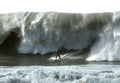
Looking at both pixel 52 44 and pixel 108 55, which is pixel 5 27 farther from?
pixel 108 55

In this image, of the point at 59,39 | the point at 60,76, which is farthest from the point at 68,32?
the point at 60,76

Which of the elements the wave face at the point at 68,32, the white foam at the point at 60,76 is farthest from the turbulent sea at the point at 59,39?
the white foam at the point at 60,76

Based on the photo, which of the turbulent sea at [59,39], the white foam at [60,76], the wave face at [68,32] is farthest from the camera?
the wave face at [68,32]

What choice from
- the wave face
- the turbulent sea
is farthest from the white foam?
the wave face

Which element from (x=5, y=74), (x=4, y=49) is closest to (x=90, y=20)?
(x=4, y=49)

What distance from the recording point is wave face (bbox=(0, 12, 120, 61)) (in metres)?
24.0

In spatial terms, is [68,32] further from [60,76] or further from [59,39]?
[60,76]

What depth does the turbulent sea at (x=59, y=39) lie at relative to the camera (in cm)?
2286

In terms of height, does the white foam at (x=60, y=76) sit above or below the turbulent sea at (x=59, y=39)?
below

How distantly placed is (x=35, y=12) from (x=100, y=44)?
380 cm

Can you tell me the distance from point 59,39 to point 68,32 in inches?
18.8

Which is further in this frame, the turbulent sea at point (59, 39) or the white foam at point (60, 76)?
the turbulent sea at point (59, 39)

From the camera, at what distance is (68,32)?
2483cm

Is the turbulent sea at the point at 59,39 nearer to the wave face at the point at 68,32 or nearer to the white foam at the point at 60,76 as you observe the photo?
the wave face at the point at 68,32
